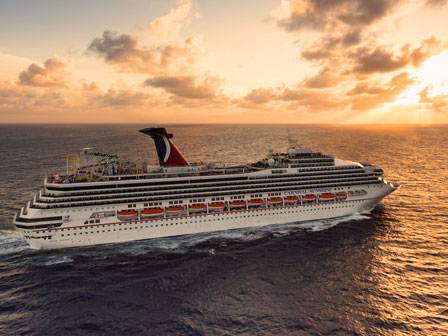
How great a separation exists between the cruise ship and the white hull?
117 mm

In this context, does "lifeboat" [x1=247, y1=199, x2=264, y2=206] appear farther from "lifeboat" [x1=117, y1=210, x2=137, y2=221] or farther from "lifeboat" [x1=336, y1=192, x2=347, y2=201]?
"lifeboat" [x1=117, y1=210, x2=137, y2=221]

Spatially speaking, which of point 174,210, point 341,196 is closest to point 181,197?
point 174,210

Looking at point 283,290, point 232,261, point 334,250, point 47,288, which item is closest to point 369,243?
point 334,250

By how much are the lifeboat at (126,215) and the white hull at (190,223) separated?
2.06 ft

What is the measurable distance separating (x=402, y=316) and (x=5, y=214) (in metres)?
55.5

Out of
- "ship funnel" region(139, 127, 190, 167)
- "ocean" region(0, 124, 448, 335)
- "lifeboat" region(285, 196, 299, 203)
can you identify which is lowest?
"ocean" region(0, 124, 448, 335)

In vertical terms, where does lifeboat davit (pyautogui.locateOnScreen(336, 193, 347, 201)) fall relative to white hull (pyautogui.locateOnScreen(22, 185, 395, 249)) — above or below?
above

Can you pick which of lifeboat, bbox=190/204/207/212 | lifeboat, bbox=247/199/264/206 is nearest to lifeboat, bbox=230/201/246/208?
lifeboat, bbox=247/199/264/206

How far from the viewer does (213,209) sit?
3822 cm

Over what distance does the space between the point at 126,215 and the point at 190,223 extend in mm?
8687

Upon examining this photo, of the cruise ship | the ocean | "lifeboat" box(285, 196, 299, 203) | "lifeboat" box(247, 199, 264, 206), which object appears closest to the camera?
the ocean

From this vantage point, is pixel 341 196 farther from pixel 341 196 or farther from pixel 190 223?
pixel 190 223

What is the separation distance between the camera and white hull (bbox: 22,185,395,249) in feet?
108

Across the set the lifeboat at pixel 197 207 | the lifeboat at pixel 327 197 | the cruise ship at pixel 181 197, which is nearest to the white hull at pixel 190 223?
the cruise ship at pixel 181 197
